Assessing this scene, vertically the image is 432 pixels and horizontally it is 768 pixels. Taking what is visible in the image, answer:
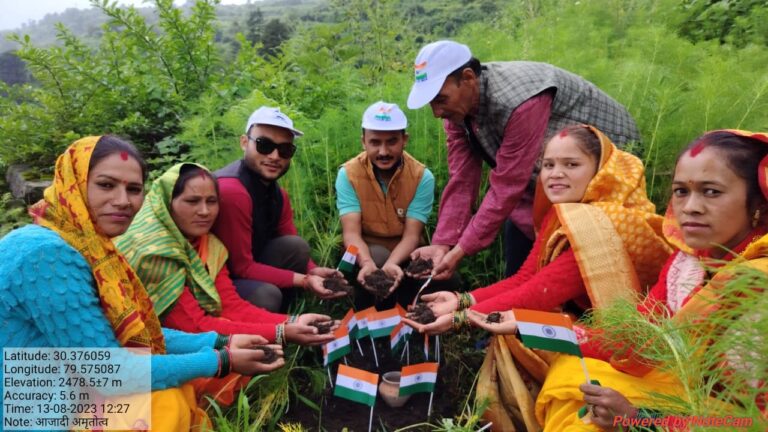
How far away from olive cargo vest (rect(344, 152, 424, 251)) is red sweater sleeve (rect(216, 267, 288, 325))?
3.17ft

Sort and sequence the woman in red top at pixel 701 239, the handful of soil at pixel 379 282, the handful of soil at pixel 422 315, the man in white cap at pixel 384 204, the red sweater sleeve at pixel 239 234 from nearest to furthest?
the woman in red top at pixel 701 239
the handful of soil at pixel 422 315
the red sweater sleeve at pixel 239 234
the handful of soil at pixel 379 282
the man in white cap at pixel 384 204

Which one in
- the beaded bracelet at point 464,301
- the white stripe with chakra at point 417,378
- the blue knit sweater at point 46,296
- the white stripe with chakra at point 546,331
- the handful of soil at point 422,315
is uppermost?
the blue knit sweater at point 46,296

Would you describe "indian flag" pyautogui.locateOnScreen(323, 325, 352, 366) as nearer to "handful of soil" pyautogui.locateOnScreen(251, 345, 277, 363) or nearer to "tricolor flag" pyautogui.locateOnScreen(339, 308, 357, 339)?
"tricolor flag" pyautogui.locateOnScreen(339, 308, 357, 339)

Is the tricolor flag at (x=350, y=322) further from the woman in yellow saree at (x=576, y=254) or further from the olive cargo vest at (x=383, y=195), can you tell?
the olive cargo vest at (x=383, y=195)

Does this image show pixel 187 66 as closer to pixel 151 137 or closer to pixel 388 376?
pixel 151 137

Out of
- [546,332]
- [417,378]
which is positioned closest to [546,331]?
[546,332]

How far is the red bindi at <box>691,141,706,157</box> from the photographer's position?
1.51 m

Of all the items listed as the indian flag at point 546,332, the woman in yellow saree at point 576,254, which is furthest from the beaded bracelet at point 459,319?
the indian flag at point 546,332

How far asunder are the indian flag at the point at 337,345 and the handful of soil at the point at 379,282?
0.45 metres

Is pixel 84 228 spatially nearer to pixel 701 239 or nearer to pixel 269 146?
pixel 269 146

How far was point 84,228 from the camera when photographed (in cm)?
172

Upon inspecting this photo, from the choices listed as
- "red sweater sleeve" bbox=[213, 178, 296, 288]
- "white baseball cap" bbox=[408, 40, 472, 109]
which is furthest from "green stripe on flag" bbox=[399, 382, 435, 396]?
"white baseball cap" bbox=[408, 40, 472, 109]

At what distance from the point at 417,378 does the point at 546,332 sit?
2.38 ft

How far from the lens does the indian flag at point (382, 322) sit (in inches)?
98.6
